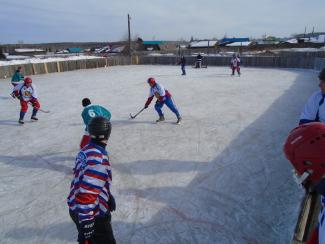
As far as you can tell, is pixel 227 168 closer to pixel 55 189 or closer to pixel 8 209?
pixel 55 189

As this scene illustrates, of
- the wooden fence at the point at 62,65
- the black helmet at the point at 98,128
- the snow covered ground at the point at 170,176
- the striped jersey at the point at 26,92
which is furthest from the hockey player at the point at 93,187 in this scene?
the wooden fence at the point at 62,65

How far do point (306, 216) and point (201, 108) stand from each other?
24.5 feet

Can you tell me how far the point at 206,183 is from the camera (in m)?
4.43

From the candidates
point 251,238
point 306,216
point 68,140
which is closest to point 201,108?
point 68,140

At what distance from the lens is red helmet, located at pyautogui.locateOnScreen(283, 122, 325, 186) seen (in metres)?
1.29

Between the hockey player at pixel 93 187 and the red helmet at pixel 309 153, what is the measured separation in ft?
4.36

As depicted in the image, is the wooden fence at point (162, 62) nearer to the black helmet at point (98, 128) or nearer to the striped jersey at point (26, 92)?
the striped jersey at point (26, 92)

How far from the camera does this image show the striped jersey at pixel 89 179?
77.6 inches

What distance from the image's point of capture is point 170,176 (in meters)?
4.71

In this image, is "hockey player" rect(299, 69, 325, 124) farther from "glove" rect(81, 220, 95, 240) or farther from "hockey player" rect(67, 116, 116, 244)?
"glove" rect(81, 220, 95, 240)

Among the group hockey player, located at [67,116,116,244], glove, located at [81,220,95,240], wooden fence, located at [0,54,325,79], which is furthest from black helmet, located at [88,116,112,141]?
wooden fence, located at [0,54,325,79]

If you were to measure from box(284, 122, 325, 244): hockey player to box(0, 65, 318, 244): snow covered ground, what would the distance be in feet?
Result: 6.82

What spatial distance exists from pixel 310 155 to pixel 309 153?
10 mm

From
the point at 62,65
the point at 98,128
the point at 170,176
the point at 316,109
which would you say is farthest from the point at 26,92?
the point at 62,65
